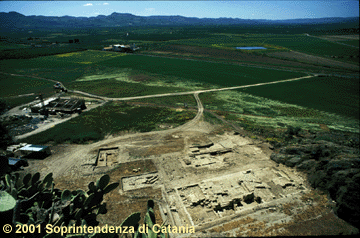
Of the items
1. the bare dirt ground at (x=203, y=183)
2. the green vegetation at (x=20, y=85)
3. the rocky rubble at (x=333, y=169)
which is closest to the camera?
the bare dirt ground at (x=203, y=183)

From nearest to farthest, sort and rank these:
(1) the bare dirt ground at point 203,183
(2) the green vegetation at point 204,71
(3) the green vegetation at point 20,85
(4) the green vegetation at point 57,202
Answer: (4) the green vegetation at point 57,202
(1) the bare dirt ground at point 203,183
(3) the green vegetation at point 20,85
(2) the green vegetation at point 204,71

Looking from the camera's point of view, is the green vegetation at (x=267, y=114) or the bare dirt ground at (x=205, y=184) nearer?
the bare dirt ground at (x=205, y=184)

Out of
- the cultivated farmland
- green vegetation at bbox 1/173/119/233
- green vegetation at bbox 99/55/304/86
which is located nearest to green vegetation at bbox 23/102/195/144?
the cultivated farmland

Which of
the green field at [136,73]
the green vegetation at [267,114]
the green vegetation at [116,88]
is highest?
the green field at [136,73]

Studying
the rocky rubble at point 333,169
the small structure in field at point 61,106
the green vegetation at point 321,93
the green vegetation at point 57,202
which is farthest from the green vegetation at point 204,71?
the green vegetation at point 57,202

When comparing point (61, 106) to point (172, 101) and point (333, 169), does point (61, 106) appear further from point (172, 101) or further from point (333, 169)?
point (333, 169)

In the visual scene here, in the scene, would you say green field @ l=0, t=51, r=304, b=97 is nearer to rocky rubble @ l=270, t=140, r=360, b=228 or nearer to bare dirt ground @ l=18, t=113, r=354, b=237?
bare dirt ground @ l=18, t=113, r=354, b=237

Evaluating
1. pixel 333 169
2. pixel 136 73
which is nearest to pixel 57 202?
pixel 333 169

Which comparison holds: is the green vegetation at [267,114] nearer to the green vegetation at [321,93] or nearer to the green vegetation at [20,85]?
the green vegetation at [321,93]

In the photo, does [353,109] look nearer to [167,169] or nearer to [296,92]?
[296,92]
